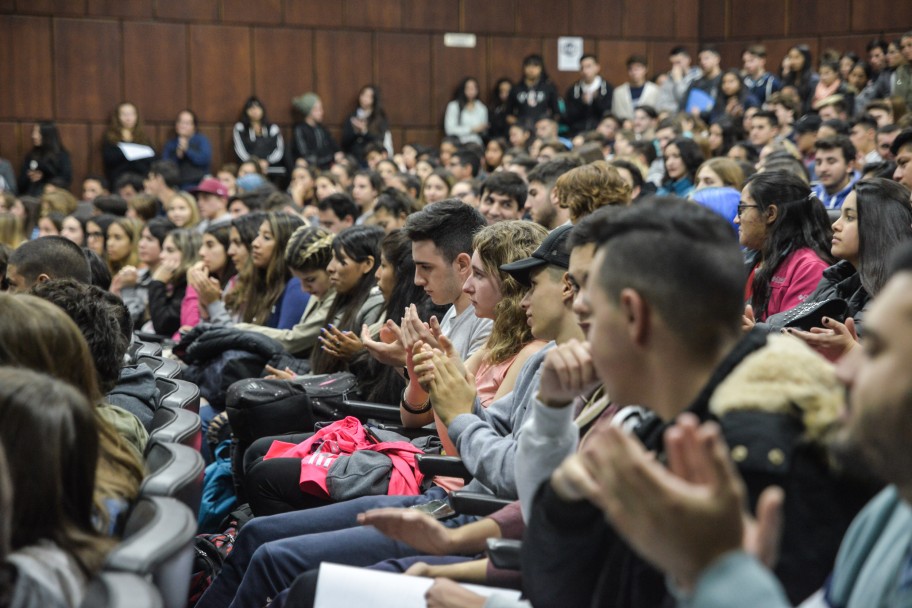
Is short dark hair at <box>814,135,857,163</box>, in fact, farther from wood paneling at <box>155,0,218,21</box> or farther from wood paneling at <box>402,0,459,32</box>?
wood paneling at <box>155,0,218,21</box>

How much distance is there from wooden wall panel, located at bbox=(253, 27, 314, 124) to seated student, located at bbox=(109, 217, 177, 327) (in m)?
6.02

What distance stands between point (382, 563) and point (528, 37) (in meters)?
11.8

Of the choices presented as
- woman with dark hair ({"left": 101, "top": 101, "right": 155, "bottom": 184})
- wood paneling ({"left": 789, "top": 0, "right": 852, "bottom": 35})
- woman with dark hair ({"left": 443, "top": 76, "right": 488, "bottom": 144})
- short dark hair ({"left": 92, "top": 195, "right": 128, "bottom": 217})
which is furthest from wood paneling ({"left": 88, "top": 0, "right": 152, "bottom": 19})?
wood paneling ({"left": 789, "top": 0, "right": 852, "bottom": 35})

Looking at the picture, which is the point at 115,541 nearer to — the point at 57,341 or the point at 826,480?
the point at 57,341

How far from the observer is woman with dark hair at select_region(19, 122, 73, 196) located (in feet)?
36.2

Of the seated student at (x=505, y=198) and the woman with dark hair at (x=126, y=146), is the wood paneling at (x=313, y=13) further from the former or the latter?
the seated student at (x=505, y=198)

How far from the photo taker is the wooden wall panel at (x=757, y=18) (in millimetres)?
12938

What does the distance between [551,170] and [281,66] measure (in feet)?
25.9

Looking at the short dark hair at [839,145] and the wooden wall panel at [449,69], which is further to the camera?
the wooden wall panel at [449,69]

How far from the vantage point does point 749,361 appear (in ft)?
4.36

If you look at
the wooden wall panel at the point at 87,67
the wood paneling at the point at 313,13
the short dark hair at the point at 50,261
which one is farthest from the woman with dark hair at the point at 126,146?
the short dark hair at the point at 50,261

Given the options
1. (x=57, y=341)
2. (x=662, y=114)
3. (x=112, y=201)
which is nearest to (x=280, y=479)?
(x=57, y=341)

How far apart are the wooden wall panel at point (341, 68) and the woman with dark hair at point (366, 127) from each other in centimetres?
17

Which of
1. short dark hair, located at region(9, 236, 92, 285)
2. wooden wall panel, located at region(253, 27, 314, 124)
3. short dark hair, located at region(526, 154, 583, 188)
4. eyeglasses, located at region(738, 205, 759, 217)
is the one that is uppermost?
wooden wall panel, located at region(253, 27, 314, 124)
